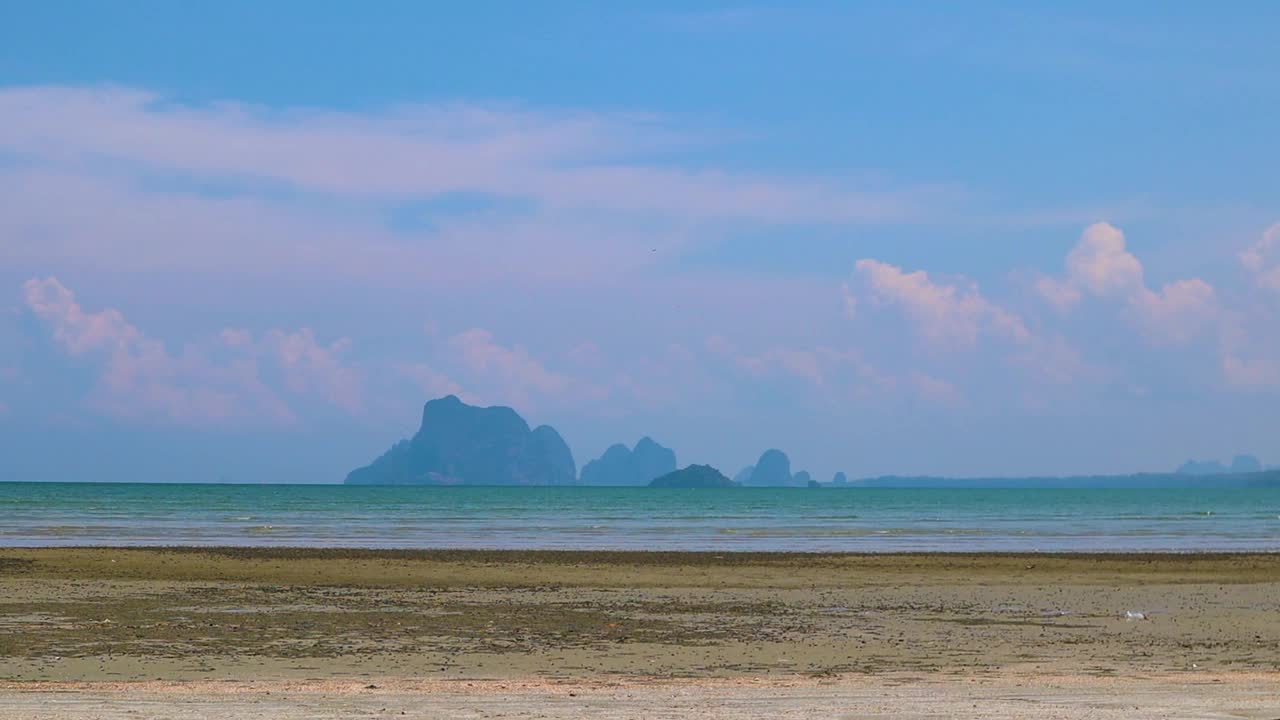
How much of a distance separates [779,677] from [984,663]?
380cm

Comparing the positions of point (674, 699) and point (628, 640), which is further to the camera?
point (628, 640)

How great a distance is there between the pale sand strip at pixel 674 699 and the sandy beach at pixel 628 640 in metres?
0.06

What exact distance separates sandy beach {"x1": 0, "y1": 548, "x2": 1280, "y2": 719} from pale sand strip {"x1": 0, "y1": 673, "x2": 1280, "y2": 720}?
0.20 ft

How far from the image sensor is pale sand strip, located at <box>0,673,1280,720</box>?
1450 cm

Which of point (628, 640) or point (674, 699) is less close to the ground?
point (674, 699)

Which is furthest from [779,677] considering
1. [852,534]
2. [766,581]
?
[852,534]

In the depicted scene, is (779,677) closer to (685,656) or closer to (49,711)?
(685,656)

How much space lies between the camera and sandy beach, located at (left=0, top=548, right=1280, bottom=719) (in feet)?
52.1

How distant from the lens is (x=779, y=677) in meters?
A: 18.9

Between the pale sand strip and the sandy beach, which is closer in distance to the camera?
the pale sand strip

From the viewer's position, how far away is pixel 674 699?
1603cm

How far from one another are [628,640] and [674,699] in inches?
302

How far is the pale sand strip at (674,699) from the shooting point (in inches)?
571

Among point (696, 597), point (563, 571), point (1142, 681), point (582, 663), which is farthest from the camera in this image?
point (563, 571)
